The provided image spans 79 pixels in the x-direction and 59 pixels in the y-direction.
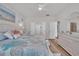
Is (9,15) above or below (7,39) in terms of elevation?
above

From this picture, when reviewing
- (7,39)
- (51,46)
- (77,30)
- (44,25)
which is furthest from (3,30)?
(77,30)

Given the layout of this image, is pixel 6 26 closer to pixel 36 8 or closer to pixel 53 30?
pixel 36 8

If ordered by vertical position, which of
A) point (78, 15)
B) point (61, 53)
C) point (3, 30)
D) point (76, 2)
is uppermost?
point (76, 2)

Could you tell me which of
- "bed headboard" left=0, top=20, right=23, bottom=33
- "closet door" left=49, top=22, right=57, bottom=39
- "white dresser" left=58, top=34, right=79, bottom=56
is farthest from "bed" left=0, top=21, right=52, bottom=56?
"white dresser" left=58, top=34, right=79, bottom=56

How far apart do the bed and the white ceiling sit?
283 mm

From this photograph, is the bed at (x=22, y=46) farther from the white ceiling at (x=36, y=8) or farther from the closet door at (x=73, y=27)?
the closet door at (x=73, y=27)

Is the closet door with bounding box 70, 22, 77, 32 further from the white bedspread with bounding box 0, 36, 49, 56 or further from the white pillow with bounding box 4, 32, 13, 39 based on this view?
the white pillow with bounding box 4, 32, 13, 39

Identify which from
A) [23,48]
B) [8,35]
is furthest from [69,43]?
[8,35]

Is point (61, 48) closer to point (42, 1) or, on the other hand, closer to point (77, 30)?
point (77, 30)

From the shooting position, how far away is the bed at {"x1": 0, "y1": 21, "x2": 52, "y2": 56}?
2.02 metres

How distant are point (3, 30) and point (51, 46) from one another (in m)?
0.83

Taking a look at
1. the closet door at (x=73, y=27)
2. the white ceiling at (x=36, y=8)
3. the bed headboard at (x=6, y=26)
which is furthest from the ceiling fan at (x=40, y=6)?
the closet door at (x=73, y=27)

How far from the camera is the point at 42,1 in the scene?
6.86 feet

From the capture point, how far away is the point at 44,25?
7.06 feet
